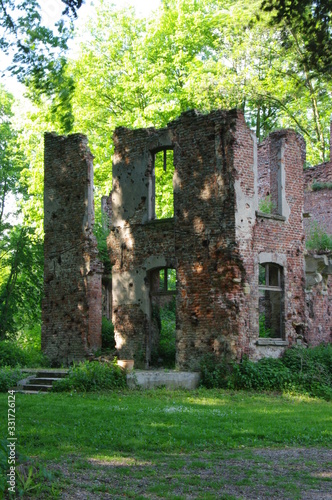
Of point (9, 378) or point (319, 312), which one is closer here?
point (9, 378)

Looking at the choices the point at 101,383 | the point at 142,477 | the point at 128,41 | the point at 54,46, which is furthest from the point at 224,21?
the point at 142,477

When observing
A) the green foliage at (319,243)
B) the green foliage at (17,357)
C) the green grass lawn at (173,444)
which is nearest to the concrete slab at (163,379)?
the green grass lawn at (173,444)

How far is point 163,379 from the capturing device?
16.0 meters

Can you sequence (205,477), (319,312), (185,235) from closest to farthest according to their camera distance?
(205,477), (185,235), (319,312)

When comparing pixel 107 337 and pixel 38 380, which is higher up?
pixel 107 337

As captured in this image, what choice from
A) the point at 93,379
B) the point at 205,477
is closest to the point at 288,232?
the point at 93,379

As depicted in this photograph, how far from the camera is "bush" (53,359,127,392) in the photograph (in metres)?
15.3

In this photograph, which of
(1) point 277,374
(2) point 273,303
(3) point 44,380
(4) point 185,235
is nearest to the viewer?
(1) point 277,374

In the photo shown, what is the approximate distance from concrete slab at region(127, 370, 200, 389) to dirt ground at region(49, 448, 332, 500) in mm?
6944

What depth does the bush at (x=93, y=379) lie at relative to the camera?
15.3 meters

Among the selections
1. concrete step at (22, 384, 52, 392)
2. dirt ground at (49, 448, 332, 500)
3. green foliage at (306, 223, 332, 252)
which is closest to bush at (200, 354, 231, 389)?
concrete step at (22, 384, 52, 392)

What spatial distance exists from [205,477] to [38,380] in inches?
391

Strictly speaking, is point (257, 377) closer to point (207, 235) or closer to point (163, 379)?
point (163, 379)

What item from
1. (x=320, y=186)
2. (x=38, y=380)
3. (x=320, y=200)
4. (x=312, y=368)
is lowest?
(x=38, y=380)
